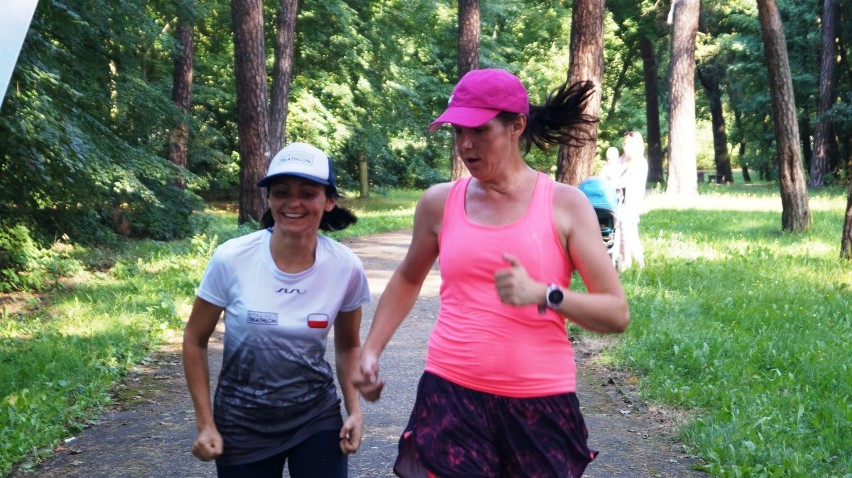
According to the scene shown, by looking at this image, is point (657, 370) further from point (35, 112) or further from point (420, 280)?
point (35, 112)

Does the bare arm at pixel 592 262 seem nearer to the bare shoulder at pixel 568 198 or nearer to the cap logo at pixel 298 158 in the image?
the bare shoulder at pixel 568 198

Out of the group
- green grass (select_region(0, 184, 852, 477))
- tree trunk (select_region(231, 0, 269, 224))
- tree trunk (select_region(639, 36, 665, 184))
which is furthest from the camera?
tree trunk (select_region(639, 36, 665, 184))

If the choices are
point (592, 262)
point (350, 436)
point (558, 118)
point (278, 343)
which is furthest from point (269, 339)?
point (558, 118)

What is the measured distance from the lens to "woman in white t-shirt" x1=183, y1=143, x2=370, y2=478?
3596mm

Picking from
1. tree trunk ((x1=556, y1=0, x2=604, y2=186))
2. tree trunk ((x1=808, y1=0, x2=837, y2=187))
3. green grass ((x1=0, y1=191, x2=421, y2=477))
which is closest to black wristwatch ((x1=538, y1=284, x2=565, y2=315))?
green grass ((x1=0, y1=191, x2=421, y2=477))

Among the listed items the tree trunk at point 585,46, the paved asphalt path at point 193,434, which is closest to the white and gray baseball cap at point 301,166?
the paved asphalt path at point 193,434

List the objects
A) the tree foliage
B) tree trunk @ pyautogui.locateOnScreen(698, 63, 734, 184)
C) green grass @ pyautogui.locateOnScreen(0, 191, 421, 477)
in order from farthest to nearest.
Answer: tree trunk @ pyautogui.locateOnScreen(698, 63, 734, 184), the tree foliage, green grass @ pyautogui.locateOnScreen(0, 191, 421, 477)

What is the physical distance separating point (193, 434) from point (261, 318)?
3.78m

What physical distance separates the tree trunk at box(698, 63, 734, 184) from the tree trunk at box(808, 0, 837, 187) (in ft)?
32.5

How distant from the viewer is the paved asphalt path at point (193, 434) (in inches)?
246

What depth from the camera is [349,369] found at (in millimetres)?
3961

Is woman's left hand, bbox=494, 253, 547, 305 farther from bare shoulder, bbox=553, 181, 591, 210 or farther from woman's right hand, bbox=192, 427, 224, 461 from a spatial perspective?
woman's right hand, bbox=192, 427, 224, 461

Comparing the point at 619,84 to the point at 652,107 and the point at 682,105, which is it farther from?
the point at 682,105

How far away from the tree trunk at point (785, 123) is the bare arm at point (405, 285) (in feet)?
51.3
